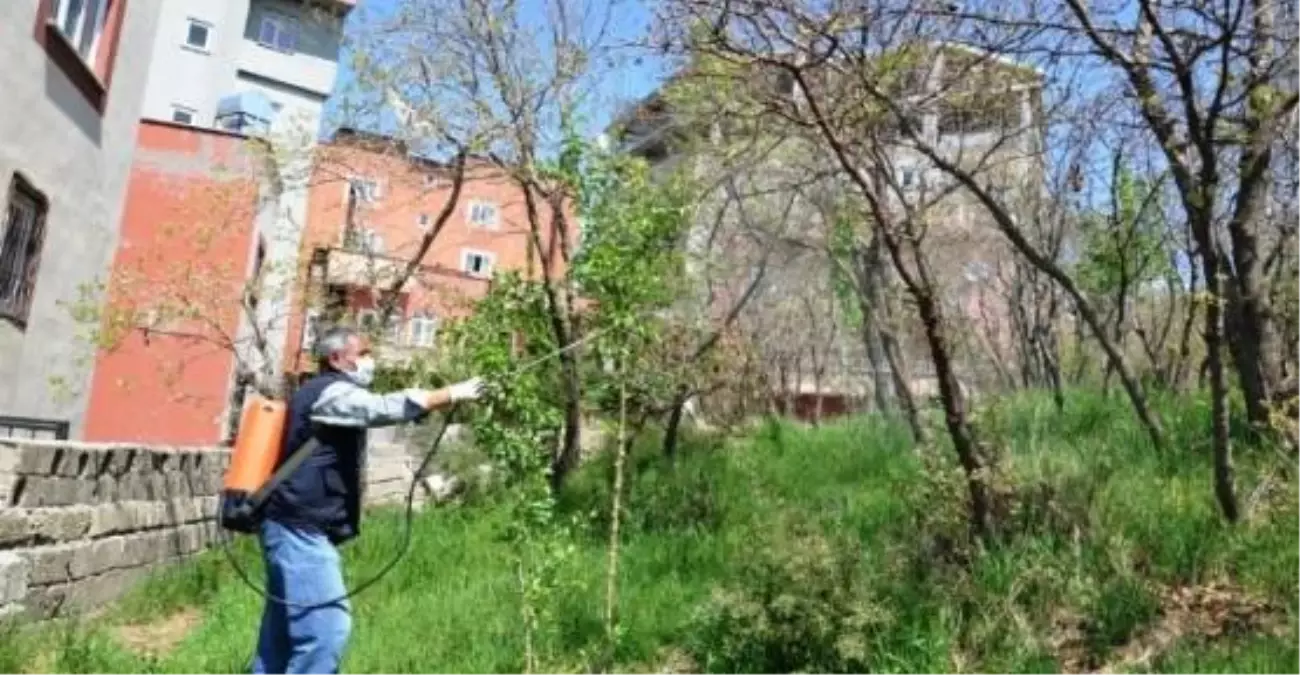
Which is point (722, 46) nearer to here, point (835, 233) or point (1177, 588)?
point (1177, 588)

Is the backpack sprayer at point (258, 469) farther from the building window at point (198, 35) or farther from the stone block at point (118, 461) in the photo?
the building window at point (198, 35)

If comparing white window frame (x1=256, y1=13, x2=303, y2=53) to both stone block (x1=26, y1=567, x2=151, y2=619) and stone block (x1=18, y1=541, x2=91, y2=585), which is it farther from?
stone block (x1=18, y1=541, x2=91, y2=585)

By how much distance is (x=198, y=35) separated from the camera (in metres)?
Result: 33.8

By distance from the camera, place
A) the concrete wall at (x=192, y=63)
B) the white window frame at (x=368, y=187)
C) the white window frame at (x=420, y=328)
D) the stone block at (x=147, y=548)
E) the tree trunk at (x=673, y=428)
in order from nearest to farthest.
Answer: the stone block at (x=147, y=548)
the tree trunk at (x=673, y=428)
the white window frame at (x=368, y=187)
the white window frame at (x=420, y=328)
the concrete wall at (x=192, y=63)

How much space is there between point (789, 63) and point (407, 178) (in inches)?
387

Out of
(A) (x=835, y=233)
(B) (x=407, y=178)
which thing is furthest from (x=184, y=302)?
(A) (x=835, y=233)

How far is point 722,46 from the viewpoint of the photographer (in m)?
6.94

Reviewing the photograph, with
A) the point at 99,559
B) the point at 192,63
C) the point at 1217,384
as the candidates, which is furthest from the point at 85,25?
the point at 192,63

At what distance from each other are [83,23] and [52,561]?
7.10m

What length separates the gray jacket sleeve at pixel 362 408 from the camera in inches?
202

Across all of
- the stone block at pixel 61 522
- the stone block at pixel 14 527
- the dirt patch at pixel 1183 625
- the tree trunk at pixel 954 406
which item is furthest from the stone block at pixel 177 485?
the dirt patch at pixel 1183 625

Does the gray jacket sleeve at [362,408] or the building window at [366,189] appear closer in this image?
the gray jacket sleeve at [362,408]

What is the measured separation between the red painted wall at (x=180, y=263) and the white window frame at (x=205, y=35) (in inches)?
590

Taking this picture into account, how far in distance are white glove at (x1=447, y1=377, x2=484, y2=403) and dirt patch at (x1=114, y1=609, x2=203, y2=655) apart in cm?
365
